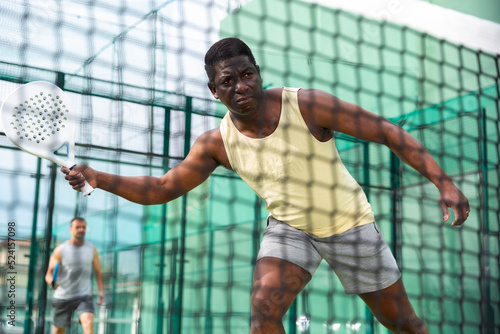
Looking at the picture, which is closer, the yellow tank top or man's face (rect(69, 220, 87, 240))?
the yellow tank top

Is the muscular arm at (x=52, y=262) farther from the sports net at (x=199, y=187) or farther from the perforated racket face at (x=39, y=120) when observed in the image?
the perforated racket face at (x=39, y=120)

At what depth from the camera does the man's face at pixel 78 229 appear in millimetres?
5109

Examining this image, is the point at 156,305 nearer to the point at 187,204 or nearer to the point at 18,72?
the point at 187,204

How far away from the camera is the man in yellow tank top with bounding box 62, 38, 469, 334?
7.25 feet

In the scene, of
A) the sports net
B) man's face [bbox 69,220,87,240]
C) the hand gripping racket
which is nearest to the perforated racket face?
the hand gripping racket

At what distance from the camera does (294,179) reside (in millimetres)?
2350

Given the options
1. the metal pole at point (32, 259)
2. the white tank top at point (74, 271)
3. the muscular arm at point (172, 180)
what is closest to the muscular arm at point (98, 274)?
the white tank top at point (74, 271)

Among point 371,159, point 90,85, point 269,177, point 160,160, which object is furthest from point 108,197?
point 269,177

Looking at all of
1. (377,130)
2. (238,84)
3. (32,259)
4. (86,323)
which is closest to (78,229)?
(32,259)

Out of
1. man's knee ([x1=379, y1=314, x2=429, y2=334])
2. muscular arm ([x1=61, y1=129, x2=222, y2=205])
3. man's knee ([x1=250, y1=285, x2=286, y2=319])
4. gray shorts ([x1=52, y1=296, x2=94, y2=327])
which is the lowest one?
man's knee ([x1=379, y1=314, x2=429, y2=334])

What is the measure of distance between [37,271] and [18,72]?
62.6 inches

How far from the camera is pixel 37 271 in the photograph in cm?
509

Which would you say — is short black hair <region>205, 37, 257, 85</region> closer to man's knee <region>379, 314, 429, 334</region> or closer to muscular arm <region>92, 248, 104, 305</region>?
man's knee <region>379, 314, 429, 334</region>

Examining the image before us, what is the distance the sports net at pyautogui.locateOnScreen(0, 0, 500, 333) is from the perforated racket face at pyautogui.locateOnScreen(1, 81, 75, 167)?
1911 millimetres
